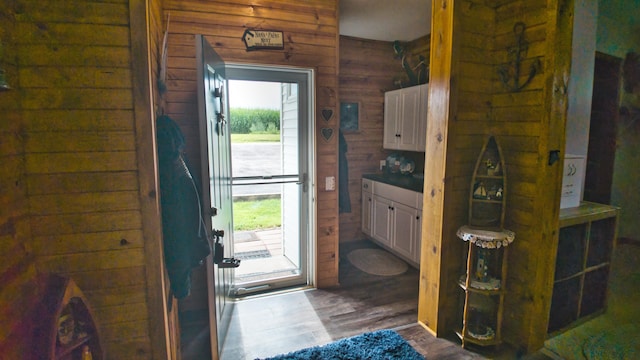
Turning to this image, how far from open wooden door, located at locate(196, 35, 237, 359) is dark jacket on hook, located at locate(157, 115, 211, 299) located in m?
0.22

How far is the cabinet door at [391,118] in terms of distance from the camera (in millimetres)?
4238

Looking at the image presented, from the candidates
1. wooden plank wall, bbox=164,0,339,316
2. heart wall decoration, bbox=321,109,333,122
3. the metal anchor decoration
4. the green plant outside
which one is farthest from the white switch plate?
the metal anchor decoration

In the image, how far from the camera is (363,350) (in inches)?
87.0

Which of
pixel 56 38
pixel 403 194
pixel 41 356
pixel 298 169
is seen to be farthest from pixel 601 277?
pixel 56 38

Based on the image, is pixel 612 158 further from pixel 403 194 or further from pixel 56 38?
pixel 56 38

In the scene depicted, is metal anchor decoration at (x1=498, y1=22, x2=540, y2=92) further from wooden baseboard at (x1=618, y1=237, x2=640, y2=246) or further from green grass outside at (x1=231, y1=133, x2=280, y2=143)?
wooden baseboard at (x1=618, y1=237, x2=640, y2=246)

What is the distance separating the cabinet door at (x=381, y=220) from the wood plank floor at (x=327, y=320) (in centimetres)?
74

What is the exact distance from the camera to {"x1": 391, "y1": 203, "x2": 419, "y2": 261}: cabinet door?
3547 millimetres

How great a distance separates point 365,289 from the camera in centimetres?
317

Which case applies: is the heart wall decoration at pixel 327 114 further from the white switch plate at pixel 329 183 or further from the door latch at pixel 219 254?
the door latch at pixel 219 254

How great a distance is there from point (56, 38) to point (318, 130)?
1967 millimetres

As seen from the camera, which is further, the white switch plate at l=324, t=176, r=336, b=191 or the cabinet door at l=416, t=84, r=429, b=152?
the cabinet door at l=416, t=84, r=429, b=152

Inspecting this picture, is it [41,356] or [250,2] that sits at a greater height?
[250,2]

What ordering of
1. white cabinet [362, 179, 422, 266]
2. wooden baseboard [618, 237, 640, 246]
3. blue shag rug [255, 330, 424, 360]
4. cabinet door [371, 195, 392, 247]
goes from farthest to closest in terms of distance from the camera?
wooden baseboard [618, 237, 640, 246] → cabinet door [371, 195, 392, 247] → white cabinet [362, 179, 422, 266] → blue shag rug [255, 330, 424, 360]
